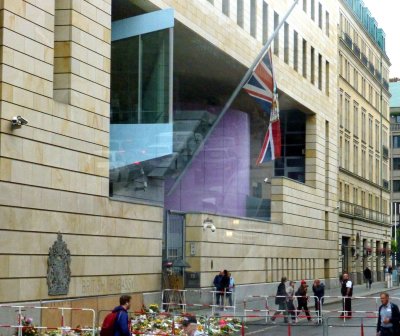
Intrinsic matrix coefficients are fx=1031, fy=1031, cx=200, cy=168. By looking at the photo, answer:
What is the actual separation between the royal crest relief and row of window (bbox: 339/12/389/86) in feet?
177

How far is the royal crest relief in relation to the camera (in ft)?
107

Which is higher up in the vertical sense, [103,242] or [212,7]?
[212,7]

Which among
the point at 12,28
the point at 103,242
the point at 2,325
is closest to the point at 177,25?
the point at 103,242

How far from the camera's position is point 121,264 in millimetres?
37938

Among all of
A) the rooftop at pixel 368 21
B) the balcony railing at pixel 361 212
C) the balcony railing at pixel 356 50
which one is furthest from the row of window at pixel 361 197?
the rooftop at pixel 368 21

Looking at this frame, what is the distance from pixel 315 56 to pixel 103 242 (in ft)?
129

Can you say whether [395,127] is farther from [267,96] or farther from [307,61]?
[267,96]

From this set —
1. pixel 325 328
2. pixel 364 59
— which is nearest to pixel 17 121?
pixel 325 328

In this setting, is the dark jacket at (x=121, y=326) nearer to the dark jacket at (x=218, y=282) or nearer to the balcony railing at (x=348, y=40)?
the dark jacket at (x=218, y=282)

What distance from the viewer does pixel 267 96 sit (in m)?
50.4

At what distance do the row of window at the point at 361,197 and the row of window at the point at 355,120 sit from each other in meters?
4.77

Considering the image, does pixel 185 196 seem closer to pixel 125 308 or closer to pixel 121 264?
pixel 121 264

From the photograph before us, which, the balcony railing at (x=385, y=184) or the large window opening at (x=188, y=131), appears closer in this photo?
the large window opening at (x=188, y=131)

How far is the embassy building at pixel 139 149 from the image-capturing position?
3122 cm
